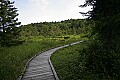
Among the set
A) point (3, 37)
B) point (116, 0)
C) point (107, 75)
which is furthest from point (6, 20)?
point (107, 75)

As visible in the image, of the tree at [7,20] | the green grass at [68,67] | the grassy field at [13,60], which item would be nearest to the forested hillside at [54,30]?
the tree at [7,20]

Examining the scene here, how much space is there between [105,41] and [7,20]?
25.8m

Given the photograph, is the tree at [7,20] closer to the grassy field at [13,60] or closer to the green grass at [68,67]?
the grassy field at [13,60]

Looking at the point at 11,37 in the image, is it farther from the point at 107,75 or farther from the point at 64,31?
the point at 64,31

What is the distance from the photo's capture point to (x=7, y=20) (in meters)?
37.3

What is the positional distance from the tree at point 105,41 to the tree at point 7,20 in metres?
23.3

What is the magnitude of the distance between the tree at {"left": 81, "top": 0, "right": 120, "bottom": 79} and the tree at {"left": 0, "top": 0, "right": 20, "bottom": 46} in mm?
23296

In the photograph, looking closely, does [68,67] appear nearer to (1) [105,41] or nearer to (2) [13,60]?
(1) [105,41]

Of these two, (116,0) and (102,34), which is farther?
(102,34)

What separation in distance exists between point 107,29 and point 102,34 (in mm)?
800

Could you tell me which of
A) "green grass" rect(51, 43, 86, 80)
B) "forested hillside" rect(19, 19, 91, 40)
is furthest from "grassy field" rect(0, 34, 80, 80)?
"forested hillside" rect(19, 19, 91, 40)

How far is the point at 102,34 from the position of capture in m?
16.3

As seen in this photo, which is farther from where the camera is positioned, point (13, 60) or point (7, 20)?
point (7, 20)

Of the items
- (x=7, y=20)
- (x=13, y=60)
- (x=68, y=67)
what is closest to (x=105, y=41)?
(x=68, y=67)
